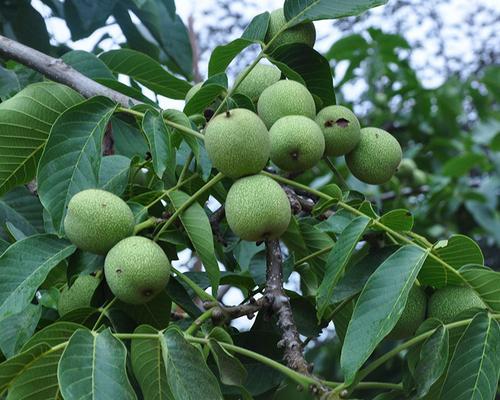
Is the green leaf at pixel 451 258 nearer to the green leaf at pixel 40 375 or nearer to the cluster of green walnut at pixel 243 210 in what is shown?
the cluster of green walnut at pixel 243 210

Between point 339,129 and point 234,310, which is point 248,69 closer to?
point 339,129

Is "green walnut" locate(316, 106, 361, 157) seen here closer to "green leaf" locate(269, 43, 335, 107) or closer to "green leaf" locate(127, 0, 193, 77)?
"green leaf" locate(269, 43, 335, 107)

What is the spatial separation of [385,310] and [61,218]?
496mm

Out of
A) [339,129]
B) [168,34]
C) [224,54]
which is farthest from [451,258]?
[168,34]

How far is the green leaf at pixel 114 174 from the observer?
1.34m

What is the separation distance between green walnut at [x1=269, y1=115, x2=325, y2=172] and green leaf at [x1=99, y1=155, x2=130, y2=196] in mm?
261

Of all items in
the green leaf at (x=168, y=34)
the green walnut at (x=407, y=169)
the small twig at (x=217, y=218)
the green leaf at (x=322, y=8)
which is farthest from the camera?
the green walnut at (x=407, y=169)

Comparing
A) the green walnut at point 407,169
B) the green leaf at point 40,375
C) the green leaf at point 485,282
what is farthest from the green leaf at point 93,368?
the green walnut at point 407,169

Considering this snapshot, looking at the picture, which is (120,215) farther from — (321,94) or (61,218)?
(321,94)

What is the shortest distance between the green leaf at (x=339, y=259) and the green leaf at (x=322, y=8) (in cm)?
34

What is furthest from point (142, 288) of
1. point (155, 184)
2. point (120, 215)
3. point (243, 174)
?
point (155, 184)

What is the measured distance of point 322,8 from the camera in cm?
131

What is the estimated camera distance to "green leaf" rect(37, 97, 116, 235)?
1197mm

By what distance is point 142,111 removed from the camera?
1.31 metres
